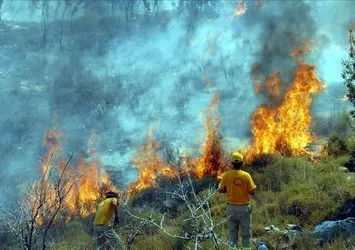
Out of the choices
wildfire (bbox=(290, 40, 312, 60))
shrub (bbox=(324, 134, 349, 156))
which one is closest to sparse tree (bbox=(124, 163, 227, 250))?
shrub (bbox=(324, 134, 349, 156))

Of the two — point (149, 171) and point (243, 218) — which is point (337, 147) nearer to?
point (149, 171)

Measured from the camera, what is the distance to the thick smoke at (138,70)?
72.0ft

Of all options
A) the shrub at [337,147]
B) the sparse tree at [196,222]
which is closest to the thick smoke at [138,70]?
the shrub at [337,147]

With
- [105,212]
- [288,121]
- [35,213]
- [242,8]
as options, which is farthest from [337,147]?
[242,8]

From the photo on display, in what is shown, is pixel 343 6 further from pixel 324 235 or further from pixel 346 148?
pixel 324 235

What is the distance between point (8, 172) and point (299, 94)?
53.5ft

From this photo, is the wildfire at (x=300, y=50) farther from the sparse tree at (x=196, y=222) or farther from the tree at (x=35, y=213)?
the tree at (x=35, y=213)

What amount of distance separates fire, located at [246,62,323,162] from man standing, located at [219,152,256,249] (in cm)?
744

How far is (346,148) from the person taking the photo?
13.6 meters

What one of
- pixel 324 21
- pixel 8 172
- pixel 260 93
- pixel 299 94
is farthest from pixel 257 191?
pixel 324 21

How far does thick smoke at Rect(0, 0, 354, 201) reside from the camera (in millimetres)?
21953

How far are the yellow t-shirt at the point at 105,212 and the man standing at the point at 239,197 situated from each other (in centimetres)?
250

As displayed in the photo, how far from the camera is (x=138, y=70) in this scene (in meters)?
35.5

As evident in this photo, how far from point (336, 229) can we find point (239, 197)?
1.98 metres
